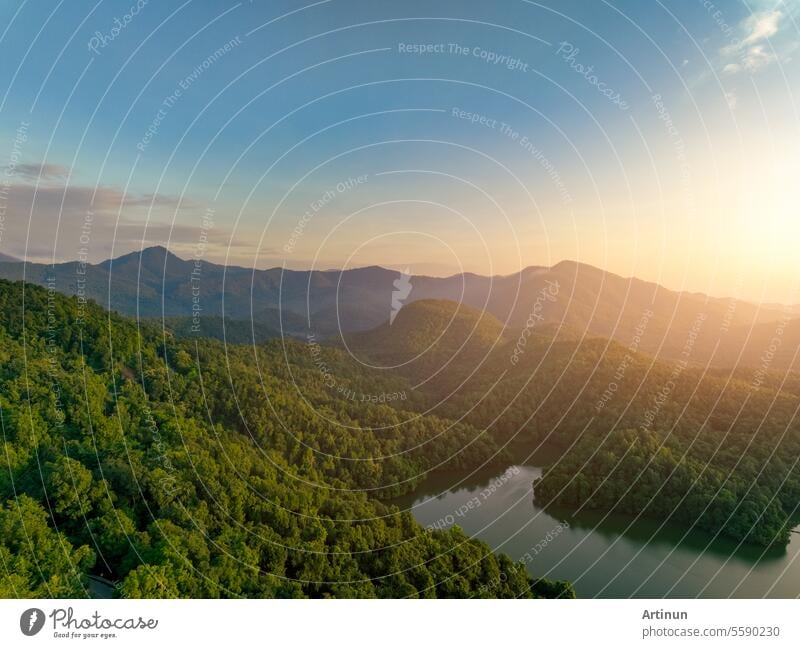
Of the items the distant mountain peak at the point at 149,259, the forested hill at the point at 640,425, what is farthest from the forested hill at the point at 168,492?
the distant mountain peak at the point at 149,259

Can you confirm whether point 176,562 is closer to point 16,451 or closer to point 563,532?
point 16,451

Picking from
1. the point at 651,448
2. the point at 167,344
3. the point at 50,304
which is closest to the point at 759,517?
the point at 651,448

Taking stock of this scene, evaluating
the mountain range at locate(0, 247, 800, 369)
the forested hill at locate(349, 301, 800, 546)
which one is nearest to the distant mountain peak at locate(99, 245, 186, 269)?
the mountain range at locate(0, 247, 800, 369)

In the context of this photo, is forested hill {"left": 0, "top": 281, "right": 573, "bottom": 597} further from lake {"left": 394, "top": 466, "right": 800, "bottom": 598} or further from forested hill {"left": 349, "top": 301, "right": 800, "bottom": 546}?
forested hill {"left": 349, "top": 301, "right": 800, "bottom": 546}

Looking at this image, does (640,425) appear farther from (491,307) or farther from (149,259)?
(149,259)

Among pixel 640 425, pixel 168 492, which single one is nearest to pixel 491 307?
pixel 640 425

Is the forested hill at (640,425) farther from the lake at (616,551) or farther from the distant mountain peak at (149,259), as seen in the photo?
the distant mountain peak at (149,259)
